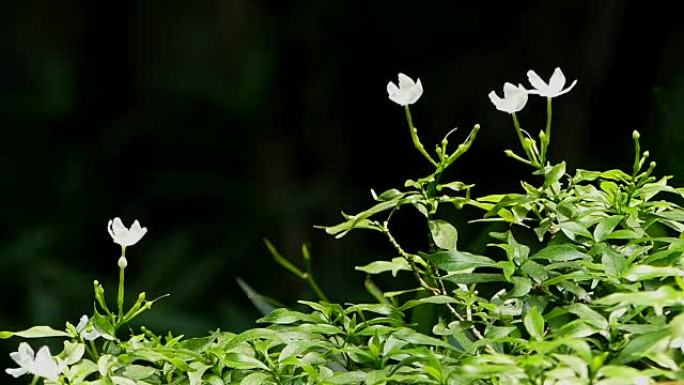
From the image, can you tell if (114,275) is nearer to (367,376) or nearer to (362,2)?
(362,2)

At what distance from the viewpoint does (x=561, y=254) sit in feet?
1.78

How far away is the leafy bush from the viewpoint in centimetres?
46

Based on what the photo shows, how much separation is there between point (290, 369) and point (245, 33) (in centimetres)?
203

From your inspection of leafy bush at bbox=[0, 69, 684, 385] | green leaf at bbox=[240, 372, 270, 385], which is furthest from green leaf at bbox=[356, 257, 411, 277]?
green leaf at bbox=[240, 372, 270, 385]

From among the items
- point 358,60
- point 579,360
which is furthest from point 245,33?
point 579,360

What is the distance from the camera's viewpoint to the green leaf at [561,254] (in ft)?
1.77

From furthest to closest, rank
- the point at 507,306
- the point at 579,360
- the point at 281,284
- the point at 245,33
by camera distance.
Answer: the point at 245,33 < the point at 281,284 < the point at 507,306 < the point at 579,360

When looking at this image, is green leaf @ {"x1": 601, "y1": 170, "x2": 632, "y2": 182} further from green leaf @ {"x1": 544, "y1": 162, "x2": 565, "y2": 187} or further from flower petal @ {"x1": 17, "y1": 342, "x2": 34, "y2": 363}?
flower petal @ {"x1": 17, "y1": 342, "x2": 34, "y2": 363}

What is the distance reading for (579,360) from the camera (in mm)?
447

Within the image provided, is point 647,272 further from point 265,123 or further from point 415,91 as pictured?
point 265,123

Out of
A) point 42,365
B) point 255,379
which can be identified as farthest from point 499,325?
point 42,365

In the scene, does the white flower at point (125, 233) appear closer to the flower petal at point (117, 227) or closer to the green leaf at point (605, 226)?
the flower petal at point (117, 227)

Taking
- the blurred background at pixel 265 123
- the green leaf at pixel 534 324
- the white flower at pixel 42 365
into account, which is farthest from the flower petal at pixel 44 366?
the blurred background at pixel 265 123

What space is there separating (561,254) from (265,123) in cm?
193
